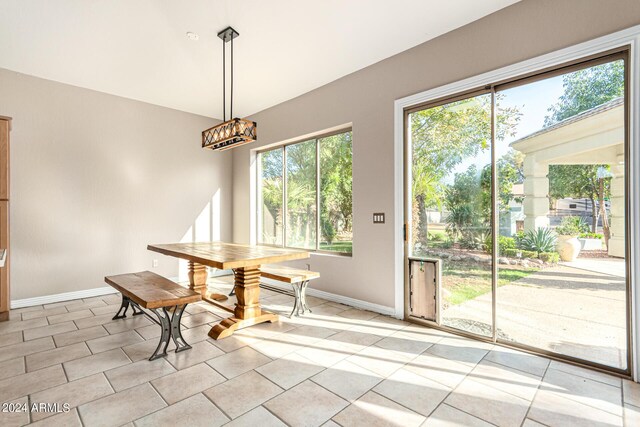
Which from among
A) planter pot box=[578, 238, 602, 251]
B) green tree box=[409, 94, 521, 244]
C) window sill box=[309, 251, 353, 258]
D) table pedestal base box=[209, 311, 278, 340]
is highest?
green tree box=[409, 94, 521, 244]

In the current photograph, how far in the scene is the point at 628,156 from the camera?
2133 millimetres

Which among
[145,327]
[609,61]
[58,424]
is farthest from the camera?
[145,327]

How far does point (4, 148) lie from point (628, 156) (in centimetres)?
563

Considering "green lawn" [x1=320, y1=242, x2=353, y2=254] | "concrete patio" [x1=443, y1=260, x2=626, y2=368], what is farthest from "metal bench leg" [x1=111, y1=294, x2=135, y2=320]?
"concrete patio" [x1=443, y1=260, x2=626, y2=368]

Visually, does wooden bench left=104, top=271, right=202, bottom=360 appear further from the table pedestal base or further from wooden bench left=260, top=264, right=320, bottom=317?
wooden bench left=260, top=264, right=320, bottom=317

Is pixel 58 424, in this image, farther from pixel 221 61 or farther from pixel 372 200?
pixel 221 61

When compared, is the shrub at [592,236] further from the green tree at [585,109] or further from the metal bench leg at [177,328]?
the metal bench leg at [177,328]

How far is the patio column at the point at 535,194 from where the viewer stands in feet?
8.18

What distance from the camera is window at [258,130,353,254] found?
13.4ft

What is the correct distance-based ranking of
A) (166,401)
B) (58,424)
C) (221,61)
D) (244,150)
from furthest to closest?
(244,150), (221,61), (166,401), (58,424)

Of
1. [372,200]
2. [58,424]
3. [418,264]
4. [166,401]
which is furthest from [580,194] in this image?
[58,424]

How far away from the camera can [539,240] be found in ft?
8.28

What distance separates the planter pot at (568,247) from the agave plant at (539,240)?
0.13ft

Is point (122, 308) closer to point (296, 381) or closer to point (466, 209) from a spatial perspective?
point (296, 381)
